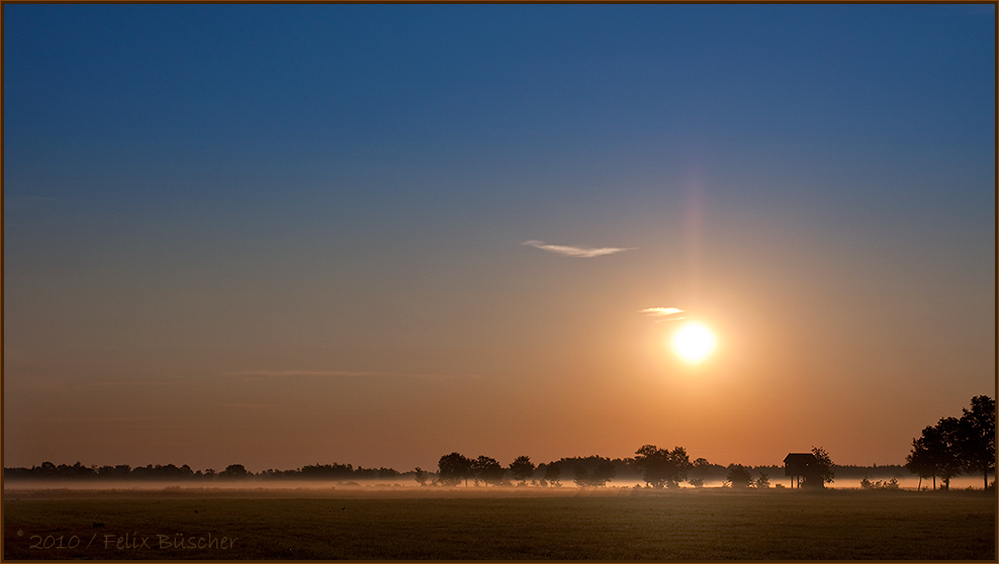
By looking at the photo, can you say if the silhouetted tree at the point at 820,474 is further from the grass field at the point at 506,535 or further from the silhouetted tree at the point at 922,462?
the grass field at the point at 506,535

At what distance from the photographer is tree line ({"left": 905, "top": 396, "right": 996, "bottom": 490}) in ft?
455

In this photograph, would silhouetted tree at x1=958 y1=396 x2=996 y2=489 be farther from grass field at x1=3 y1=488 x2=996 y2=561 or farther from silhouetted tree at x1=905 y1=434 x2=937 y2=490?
grass field at x1=3 y1=488 x2=996 y2=561

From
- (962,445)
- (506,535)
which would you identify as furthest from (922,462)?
(506,535)

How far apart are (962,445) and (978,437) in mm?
2992

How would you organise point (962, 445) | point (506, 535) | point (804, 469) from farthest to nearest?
point (804, 469) < point (962, 445) < point (506, 535)

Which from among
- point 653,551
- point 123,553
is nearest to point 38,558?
point 123,553

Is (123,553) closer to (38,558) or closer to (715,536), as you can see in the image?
(38,558)

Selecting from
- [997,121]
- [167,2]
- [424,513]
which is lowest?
[424,513]

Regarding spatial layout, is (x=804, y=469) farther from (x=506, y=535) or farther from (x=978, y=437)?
(x=506, y=535)

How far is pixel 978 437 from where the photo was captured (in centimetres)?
14025

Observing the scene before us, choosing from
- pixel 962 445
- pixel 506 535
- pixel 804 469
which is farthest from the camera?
pixel 804 469

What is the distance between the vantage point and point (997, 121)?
112 feet

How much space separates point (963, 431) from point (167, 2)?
143 m

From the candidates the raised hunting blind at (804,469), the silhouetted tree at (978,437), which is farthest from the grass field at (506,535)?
the raised hunting blind at (804,469)
